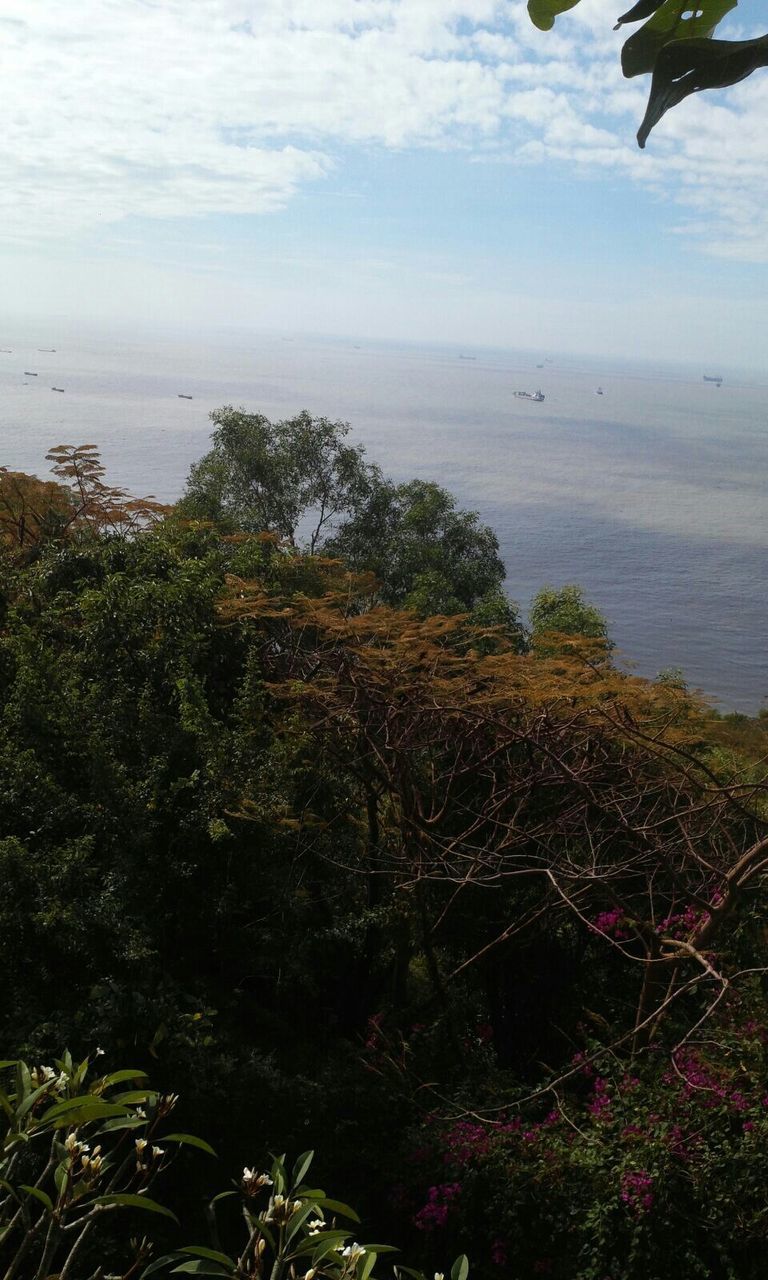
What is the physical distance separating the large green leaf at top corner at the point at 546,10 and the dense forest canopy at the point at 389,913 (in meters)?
3.06

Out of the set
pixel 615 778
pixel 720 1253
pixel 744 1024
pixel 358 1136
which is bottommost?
pixel 358 1136

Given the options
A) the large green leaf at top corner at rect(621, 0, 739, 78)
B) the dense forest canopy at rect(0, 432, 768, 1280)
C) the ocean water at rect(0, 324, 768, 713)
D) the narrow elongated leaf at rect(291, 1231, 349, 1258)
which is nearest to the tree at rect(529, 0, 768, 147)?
the large green leaf at top corner at rect(621, 0, 739, 78)

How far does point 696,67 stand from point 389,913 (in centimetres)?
560

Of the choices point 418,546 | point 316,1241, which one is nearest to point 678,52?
point 316,1241

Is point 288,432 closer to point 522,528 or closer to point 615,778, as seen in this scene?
point 615,778

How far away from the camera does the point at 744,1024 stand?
15.7 ft

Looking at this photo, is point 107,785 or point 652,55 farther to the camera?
point 107,785

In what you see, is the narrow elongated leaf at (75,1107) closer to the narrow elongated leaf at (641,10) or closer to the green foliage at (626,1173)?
the narrow elongated leaf at (641,10)

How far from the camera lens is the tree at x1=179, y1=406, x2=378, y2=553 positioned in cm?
1515

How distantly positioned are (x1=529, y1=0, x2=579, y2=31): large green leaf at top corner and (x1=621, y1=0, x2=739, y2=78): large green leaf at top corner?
0.28 ft

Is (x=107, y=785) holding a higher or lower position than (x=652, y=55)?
lower

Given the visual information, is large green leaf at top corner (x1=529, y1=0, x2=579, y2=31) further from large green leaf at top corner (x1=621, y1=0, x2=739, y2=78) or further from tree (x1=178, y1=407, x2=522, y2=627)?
tree (x1=178, y1=407, x2=522, y2=627)

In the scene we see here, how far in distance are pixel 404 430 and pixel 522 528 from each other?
32473mm

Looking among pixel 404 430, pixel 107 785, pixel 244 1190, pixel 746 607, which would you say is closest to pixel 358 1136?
pixel 107 785
